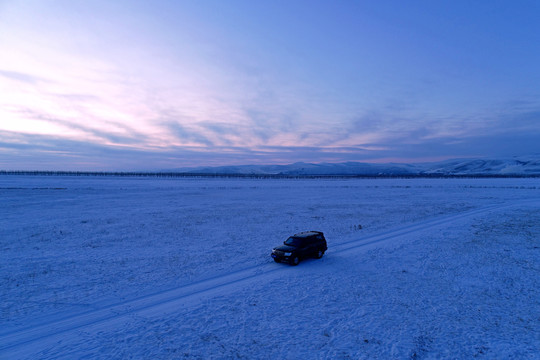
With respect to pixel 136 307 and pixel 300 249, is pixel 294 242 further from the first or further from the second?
pixel 136 307

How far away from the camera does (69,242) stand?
21.8m

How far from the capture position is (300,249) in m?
17.1

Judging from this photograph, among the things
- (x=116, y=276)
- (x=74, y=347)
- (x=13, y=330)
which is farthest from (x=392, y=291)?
(x=13, y=330)

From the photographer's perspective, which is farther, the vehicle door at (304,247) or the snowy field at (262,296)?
the vehicle door at (304,247)

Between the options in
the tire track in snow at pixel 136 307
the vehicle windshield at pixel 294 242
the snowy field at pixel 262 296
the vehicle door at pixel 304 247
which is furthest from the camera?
the vehicle windshield at pixel 294 242

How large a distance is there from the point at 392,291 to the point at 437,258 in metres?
6.77

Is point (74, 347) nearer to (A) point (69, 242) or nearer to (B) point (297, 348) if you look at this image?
(B) point (297, 348)

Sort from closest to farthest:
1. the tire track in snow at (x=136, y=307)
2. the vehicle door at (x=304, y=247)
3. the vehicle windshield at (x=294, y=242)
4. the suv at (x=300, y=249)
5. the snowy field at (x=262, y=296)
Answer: the snowy field at (x=262, y=296) → the tire track in snow at (x=136, y=307) → the suv at (x=300, y=249) → the vehicle door at (x=304, y=247) → the vehicle windshield at (x=294, y=242)

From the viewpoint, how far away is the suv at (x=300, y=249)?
16.9 m

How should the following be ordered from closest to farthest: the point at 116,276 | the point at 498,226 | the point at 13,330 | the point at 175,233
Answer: the point at 13,330
the point at 116,276
the point at 175,233
the point at 498,226

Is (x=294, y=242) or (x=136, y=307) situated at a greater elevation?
(x=294, y=242)

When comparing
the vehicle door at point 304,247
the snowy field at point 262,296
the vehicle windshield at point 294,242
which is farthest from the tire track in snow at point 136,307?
the vehicle windshield at point 294,242

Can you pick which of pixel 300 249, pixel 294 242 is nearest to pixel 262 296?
pixel 300 249

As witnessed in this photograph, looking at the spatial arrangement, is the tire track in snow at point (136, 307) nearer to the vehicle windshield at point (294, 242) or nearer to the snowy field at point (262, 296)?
the snowy field at point (262, 296)
